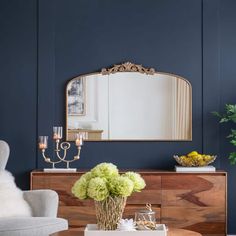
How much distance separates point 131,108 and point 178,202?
1003mm

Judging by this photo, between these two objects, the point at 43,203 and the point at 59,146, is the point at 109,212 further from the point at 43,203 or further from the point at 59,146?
the point at 59,146

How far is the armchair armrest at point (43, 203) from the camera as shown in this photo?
13.3 feet

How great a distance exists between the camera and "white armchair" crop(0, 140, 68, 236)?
3.74m

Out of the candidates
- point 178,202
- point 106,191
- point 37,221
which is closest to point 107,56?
point 178,202

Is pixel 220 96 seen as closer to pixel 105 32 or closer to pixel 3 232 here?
pixel 105 32

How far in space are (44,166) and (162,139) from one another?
44.3 inches

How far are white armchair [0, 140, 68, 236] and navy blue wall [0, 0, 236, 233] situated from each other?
1.15 m

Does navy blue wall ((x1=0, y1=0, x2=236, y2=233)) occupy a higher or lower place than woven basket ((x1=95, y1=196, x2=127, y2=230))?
higher

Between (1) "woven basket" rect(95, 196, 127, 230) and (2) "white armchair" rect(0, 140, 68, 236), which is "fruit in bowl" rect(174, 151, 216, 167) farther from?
(1) "woven basket" rect(95, 196, 127, 230)

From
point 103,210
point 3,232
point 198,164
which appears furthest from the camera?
point 198,164

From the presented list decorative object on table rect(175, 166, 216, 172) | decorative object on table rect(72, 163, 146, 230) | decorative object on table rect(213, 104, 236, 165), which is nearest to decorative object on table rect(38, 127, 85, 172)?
decorative object on table rect(175, 166, 216, 172)

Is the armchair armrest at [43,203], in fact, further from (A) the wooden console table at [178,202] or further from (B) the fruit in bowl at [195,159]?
(B) the fruit in bowl at [195,159]

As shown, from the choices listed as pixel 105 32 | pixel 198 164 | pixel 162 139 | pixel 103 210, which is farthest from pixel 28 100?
pixel 103 210

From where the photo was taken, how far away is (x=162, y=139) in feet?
17.3
